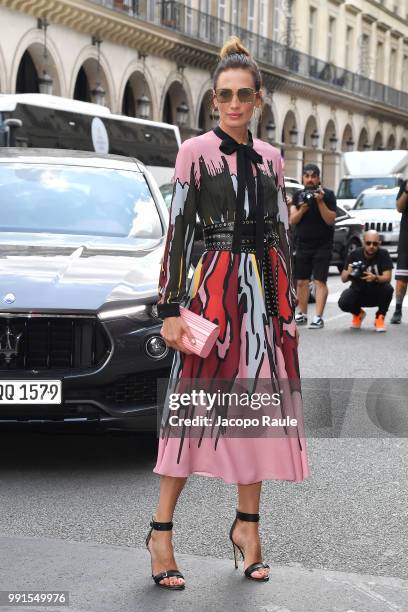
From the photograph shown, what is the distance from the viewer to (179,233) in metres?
4.12

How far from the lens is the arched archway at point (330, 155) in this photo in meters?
52.9

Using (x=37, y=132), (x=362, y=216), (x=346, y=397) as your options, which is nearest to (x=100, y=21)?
(x=362, y=216)

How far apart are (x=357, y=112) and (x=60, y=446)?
5117 cm

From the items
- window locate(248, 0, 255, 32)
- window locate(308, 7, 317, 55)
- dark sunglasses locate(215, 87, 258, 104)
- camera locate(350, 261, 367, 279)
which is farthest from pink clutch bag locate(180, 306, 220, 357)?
window locate(308, 7, 317, 55)

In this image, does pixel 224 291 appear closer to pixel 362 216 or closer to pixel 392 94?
pixel 362 216

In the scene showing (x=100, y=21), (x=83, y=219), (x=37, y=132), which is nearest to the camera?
(x=83, y=219)

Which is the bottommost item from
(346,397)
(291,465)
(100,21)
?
(346,397)

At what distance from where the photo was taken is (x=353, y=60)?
Answer: 56469mm

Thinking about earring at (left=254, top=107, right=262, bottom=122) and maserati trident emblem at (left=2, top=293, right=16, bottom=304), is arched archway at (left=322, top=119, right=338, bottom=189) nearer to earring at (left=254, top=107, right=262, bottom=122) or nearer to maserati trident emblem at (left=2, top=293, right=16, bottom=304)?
maserati trident emblem at (left=2, top=293, right=16, bottom=304)

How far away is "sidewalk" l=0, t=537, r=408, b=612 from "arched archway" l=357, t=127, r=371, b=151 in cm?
5453

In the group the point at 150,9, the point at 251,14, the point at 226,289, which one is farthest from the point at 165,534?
the point at 251,14

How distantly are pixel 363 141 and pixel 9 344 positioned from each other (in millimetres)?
54168

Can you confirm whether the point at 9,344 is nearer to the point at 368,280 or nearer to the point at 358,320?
the point at 368,280

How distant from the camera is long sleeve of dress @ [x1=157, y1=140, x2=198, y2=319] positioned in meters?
4.10
